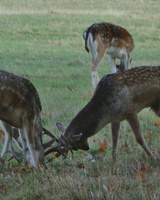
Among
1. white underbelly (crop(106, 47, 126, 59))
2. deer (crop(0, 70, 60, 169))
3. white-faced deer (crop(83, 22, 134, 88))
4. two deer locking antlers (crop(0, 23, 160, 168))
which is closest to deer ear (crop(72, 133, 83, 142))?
two deer locking antlers (crop(0, 23, 160, 168))

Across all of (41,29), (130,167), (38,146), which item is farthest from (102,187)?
(41,29)

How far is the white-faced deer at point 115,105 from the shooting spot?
17.5 ft

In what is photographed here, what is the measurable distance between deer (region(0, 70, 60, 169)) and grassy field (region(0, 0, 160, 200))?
21 centimetres

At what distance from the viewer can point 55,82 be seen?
10188 millimetres

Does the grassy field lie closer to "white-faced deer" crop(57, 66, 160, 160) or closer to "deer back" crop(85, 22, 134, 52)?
"white-faced deer" crop(57, 66, 160, 160)

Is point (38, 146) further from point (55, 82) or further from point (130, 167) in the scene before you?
point (55, 82)

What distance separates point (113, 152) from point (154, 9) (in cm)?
2150

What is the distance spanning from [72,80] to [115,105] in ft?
17.0

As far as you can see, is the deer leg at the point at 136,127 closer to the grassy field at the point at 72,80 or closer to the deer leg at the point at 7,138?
the grassy field at the point at 72,80

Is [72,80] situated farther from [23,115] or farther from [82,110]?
[23,115]

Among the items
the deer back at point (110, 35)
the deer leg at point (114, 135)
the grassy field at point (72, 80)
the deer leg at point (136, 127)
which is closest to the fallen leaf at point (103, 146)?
the grassy field at point (72, 80)

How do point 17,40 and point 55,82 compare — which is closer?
point 55,82

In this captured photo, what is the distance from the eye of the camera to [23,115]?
516cm

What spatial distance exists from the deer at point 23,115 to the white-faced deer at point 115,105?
39 cm
